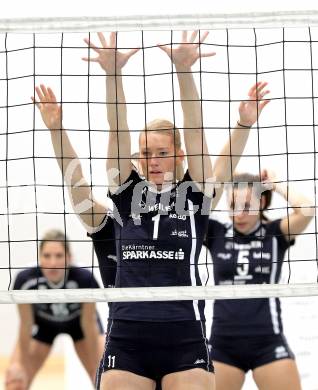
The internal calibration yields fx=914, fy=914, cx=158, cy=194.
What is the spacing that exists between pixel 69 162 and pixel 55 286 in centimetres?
246

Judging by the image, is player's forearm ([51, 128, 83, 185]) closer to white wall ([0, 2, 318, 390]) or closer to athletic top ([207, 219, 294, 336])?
athletic top ([207, 219, 294, 336])

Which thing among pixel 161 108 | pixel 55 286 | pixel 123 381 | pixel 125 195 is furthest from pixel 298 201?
pixel 161 108

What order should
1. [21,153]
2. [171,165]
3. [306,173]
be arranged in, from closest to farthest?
[171,165] → [306,173] → [21,153]

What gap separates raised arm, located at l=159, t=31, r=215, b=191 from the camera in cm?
349

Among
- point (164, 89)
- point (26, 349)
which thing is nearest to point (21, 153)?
point (164, 89)

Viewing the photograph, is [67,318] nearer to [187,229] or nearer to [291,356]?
[291,356]

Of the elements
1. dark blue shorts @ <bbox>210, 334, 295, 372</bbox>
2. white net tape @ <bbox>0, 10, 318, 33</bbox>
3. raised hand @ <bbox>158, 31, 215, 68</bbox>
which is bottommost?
dark blue shorts @ <bbox>210, 334, 295, 372</bbox>

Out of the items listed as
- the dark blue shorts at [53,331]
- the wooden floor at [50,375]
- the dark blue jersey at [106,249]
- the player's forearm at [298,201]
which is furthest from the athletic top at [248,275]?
the wooden floor at [50,375]

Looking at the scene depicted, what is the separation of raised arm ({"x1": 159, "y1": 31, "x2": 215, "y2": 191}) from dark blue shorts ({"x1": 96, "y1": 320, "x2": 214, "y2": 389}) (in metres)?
0.57

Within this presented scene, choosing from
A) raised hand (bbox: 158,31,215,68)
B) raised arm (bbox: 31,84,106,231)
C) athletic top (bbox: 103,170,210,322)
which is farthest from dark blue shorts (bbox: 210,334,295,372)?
raised hand (bbox: 158,31,215,68)

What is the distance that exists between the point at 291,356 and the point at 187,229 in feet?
4.55

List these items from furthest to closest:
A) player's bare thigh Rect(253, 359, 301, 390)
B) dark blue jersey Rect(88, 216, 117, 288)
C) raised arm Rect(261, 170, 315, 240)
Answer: raised arm Rect(261, 170, 315, 240) → player's bare thigh Rect(253, 359, 301, 390) → dark blue jersey Rect(88, 216, 117, 288)

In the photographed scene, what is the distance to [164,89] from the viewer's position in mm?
6574

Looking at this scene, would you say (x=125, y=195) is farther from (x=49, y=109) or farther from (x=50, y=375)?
(x=50, y=375)
